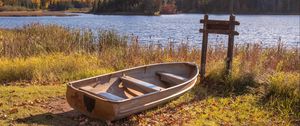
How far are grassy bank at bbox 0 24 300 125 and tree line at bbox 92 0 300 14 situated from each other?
192 feet

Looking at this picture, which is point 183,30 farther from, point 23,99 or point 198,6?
point 198,6

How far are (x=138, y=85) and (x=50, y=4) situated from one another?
291 ft

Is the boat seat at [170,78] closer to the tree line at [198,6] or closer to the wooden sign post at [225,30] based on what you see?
the wooden sign post at [225,30]

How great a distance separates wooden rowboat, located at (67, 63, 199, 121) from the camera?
18.2ft

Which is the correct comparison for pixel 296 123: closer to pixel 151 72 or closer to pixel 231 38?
pixel 231 38

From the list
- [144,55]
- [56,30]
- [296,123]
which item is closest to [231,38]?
[296,123]

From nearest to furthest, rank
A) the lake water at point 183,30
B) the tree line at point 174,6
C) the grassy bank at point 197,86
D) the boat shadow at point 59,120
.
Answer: the boat shadow at point 59,120 < the grassy bank at point 197,86 < the lake water at point 183,30 < the tree line at point 174,6

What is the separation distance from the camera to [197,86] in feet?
27.0

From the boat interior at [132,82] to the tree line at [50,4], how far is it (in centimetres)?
7565

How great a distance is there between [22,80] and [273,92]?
555 centimetres

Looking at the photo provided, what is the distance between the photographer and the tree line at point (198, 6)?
7225cm

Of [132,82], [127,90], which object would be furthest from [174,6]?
[132,82]

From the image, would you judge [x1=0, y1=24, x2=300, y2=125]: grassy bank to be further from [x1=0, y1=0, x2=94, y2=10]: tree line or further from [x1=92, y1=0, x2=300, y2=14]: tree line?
[x1=0, y1=0, x2=94, y2=10]: tree line

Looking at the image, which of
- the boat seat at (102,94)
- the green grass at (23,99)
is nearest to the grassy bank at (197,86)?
Answer: the green grass at (23,99)
